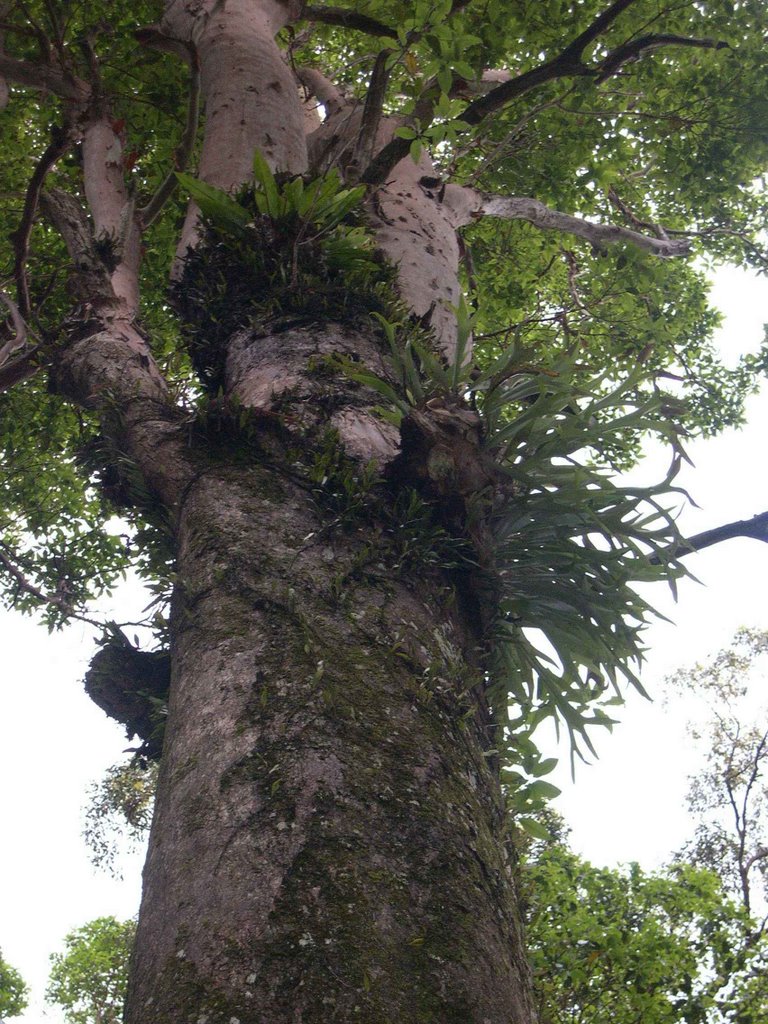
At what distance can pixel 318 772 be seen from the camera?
1.51 m

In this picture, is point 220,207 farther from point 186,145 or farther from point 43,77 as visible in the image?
point 43,77

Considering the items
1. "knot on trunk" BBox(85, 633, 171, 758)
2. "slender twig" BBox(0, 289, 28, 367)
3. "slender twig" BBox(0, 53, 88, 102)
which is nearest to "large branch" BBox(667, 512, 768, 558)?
"knot on trunk" BBox(85, 633, 171, 758)

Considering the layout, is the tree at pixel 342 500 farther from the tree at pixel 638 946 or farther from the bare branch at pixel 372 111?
the tree at pixel 638 946

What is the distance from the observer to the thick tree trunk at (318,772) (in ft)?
4.17

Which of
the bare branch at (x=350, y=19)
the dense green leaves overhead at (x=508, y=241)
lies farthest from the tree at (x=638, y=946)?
the bare branch at (x=350, y=19)

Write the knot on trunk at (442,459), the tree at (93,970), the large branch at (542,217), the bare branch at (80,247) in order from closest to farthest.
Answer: the knot on trunk at (442,459), the bare branch at (80,247), the large branch at (542,217), the tree at (93,970)

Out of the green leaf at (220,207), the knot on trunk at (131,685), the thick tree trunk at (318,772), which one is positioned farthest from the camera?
the green leaf at (220,207)

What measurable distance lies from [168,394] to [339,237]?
77 centimetres

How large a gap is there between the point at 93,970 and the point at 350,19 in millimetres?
12133

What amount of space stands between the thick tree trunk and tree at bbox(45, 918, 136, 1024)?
10579 mm

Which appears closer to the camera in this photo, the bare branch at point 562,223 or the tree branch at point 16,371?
the tree branch at point 16,371

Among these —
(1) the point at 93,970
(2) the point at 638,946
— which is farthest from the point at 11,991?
(2) the point at 638,946

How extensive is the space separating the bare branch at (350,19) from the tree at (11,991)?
1324 cm

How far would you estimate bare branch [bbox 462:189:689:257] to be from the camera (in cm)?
486
